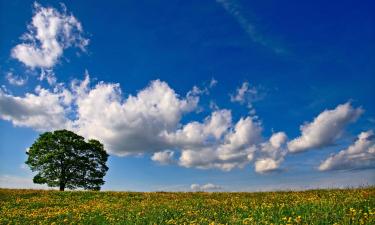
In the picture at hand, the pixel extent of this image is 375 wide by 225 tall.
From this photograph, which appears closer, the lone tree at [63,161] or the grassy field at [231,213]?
the grassy field at [231,213]

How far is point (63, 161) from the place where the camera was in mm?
53781

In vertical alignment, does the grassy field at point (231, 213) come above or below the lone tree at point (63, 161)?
below

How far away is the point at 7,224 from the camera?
17391 mm

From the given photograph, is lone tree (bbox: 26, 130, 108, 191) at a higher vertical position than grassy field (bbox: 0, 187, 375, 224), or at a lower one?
higher

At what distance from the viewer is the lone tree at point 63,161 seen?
5288 cm

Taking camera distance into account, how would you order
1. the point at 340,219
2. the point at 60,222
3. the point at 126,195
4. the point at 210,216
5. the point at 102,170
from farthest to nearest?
the point at 102,170 < the point at 126,195 < the point at 60,222 < the point at 210,216 < the point at 340,219

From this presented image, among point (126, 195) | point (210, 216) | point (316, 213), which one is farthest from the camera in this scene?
point (126, 195)

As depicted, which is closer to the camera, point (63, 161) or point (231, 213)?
point (231, 213)

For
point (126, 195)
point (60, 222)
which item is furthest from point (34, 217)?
point (126, 195)

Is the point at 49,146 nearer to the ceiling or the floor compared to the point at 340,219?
nearer to the ceiling

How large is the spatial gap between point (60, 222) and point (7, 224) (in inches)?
122

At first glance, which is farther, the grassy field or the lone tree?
the lone tree

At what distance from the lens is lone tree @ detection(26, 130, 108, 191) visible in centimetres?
5288

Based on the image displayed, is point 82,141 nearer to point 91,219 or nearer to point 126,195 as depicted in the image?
point 126,195
